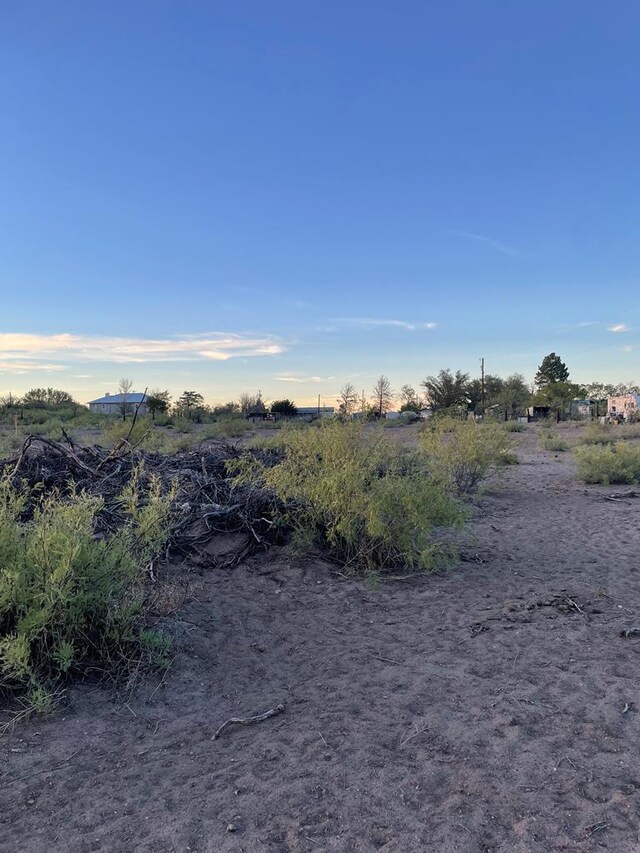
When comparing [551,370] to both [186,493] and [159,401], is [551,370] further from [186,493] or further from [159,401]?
[186,493]

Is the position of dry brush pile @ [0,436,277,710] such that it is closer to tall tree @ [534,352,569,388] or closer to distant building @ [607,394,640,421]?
distant building @ [607,394,640,421]

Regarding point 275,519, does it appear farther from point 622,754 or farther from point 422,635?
point 622,754

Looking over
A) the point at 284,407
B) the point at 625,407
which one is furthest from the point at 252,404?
the point at 625,407

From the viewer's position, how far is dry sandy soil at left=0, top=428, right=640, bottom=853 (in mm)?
2705

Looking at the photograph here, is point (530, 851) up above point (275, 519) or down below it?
below

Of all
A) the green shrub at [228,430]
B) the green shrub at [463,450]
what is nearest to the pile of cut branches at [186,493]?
the green shrub at [463,450]

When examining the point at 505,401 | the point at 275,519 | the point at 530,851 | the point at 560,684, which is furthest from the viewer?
the point at 505,401

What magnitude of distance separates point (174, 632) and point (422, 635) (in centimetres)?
211

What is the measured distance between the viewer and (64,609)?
3811 mm

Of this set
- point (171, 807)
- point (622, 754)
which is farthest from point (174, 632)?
point (622, 754)

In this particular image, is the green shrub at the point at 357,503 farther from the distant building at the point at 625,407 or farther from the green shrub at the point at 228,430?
the distant building at the point at 625,407

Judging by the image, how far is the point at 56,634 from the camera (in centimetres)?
384

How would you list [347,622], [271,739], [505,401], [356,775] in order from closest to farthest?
[356,775]
[271,739]
[347,622]
[505,401]

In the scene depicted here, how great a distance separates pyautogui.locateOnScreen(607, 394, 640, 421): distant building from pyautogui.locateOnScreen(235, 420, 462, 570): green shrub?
3695cm
